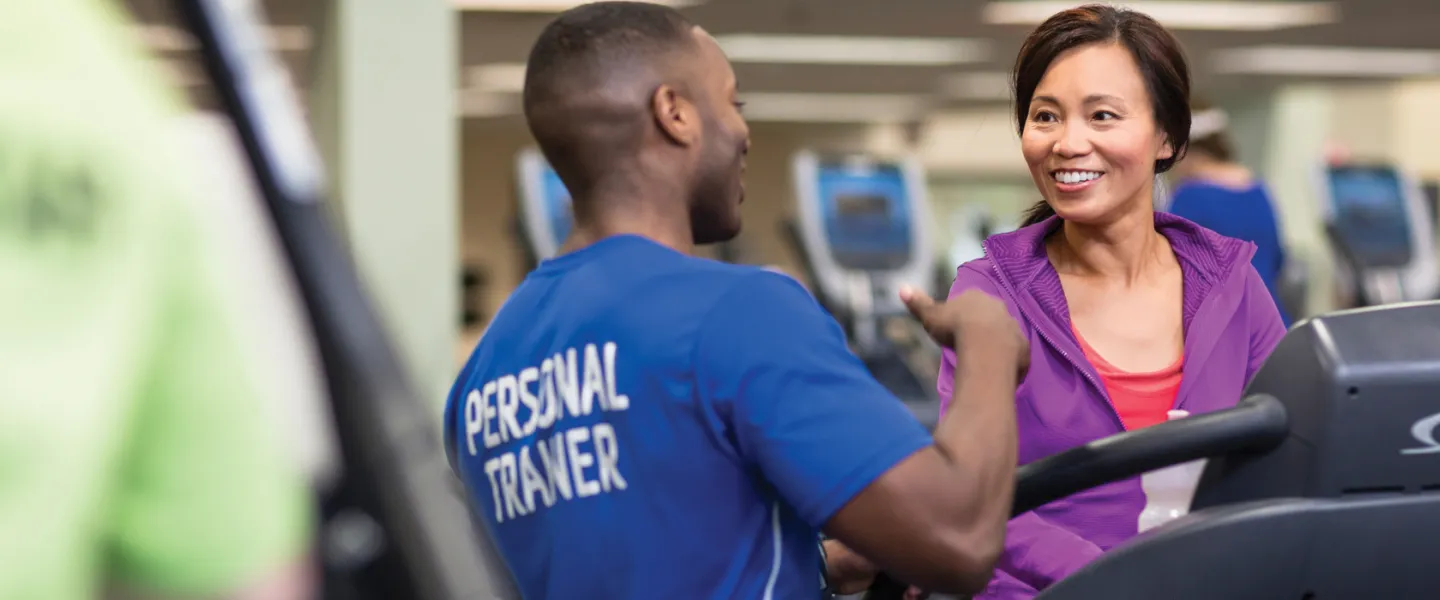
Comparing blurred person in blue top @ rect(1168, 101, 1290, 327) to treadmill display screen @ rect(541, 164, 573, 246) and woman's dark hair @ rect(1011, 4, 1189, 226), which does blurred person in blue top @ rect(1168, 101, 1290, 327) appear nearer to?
woman's dark hair @ rect(1011, 4, 1189, 226)

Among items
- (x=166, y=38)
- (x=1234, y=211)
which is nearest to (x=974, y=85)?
(x=1234, y=211)

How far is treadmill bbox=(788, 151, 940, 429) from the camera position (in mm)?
6605

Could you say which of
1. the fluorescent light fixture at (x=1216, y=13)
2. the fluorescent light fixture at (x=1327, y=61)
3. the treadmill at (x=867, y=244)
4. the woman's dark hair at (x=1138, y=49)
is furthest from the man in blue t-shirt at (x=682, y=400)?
the fluorescent light fixture at (x=1327, y=61)

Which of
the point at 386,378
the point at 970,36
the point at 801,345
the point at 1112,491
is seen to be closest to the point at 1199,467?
the point at 1112,491

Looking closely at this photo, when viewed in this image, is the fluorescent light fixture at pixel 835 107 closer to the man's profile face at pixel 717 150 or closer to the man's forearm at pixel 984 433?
the man's profile face at pixel 717 150

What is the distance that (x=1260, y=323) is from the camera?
55.8 inches

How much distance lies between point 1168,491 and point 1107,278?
0.79ft

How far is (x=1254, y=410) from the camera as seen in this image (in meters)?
1.17

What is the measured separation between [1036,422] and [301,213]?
3.47ft

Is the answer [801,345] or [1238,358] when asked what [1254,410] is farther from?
[801,345]

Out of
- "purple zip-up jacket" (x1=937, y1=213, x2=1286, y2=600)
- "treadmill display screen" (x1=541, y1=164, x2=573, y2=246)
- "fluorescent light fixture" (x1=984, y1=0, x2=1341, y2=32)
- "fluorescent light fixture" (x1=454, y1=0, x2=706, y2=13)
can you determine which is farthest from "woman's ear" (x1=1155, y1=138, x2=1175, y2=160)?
"fluorescent light fixture" (x1=984, y1=0, x2=1341, y2=32)

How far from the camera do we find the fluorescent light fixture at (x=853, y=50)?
37.7ft

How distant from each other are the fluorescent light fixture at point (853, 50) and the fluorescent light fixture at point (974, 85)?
86 centimetres

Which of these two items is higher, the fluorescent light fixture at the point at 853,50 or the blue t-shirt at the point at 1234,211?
the fluorescent light fixture at the point at 853,50
